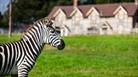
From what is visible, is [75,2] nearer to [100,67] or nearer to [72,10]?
[72,10]

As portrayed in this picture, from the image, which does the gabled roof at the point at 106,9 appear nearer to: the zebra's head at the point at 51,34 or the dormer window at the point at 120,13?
the dormer window at the point at 120,13

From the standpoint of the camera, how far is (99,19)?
102375 mm

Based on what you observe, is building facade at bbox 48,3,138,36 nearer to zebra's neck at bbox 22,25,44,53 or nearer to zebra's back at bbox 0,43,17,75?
zebra's neck at bbox 22,25,44,53

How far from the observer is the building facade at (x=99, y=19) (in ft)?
324

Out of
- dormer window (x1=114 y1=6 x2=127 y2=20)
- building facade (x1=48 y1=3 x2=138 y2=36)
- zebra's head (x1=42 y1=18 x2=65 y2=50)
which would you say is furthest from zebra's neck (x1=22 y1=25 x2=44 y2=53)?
dormer window (x1=114 y1=6 x2=127 y2=20)

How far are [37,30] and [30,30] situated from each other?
0.15m

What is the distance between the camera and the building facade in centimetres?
9862

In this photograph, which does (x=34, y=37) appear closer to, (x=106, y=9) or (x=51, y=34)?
(x=51, y=34)

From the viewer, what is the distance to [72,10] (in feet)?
355

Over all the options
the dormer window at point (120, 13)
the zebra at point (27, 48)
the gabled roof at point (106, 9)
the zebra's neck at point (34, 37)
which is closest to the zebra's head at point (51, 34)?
the zebra at point (27, 48)

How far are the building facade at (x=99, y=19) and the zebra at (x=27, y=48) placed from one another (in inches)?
3322

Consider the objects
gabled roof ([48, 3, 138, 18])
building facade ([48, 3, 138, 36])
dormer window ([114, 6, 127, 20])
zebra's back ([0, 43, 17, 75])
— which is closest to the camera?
zebra's back ([0, 43, 17, 75])

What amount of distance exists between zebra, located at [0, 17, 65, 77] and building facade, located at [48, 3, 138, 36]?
84391 mm

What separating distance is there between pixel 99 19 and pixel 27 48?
92.2m
